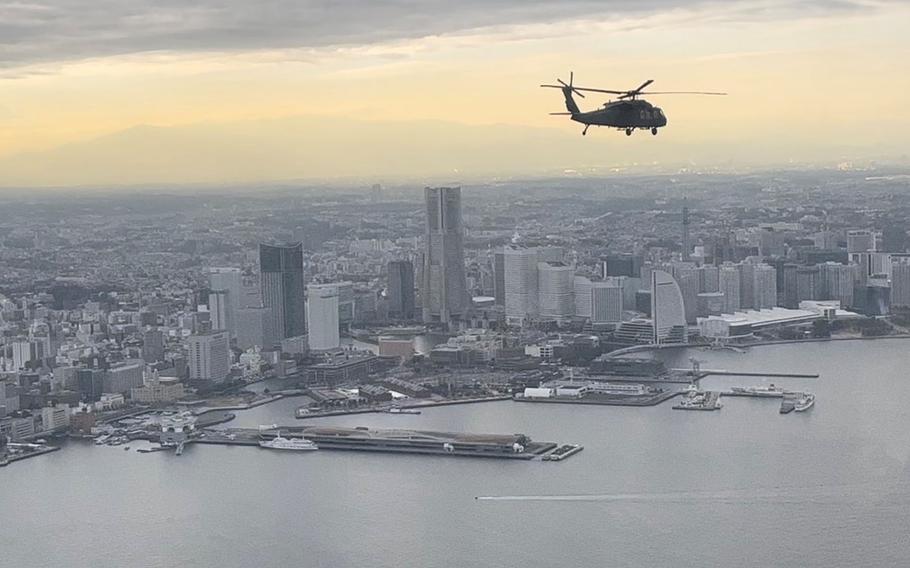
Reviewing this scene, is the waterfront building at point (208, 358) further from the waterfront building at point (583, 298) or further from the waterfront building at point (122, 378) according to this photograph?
the waterfront building at point (583, 298)

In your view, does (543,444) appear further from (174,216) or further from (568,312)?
(174,216)

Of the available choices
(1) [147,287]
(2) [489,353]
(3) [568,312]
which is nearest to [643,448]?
(2) [489,353]

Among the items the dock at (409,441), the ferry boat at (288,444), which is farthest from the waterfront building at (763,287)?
the ferry boat at (288,444)

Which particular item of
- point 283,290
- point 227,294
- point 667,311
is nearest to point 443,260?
point 283,290

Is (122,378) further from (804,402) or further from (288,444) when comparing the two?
(804,402)


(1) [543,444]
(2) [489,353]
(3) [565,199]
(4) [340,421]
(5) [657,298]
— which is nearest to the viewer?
(1) [543,444]

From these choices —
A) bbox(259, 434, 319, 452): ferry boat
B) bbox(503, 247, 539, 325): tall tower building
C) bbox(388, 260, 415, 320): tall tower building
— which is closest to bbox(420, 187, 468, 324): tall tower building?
bbox(388, 260, 415, 320): tall tower building

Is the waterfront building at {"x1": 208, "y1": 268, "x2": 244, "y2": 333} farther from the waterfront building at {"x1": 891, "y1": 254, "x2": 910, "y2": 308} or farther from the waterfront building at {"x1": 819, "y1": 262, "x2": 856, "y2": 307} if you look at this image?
the waterfront building at {"x1": 891, "y1": 254, "x2": 910, "y2": 308}
